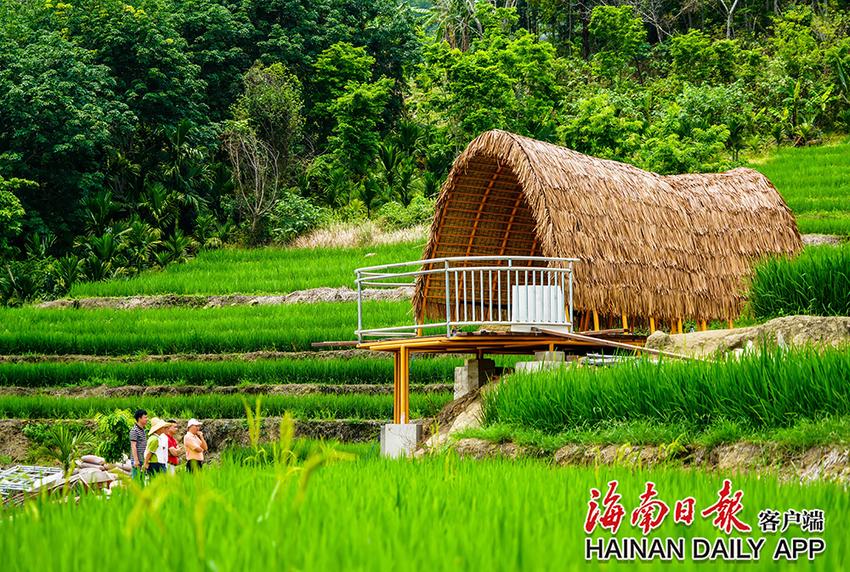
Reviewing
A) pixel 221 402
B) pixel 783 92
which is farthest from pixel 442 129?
pixel 221 402

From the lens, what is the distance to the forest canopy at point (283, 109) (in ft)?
85.0

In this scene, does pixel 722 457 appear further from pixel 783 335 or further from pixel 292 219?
pixel 292 219

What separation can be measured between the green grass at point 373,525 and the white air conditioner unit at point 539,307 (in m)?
5.75

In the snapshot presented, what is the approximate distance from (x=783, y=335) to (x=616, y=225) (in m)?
3.48

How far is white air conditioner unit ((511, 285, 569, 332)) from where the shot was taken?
34.9ft

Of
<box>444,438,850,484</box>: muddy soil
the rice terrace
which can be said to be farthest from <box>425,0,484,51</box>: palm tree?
<box>444,438,850,484</box>: muddy soil

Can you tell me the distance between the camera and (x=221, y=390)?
15.7 metres

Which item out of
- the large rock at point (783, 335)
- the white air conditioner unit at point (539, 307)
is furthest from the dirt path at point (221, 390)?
the large rock at point (783, 335)

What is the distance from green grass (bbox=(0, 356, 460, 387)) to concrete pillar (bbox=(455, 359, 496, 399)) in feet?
10.9

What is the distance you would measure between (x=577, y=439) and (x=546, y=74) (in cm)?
2320

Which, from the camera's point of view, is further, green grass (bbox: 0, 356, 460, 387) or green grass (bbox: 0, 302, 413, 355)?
green grass (bbox: 0, 302, 413, 355)

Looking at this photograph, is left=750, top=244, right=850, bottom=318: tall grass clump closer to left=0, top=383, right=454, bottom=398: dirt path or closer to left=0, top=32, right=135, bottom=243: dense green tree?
left=0, top=383, right=454, bottom=398: dirt path

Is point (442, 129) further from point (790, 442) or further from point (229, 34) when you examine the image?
point (790, 442)

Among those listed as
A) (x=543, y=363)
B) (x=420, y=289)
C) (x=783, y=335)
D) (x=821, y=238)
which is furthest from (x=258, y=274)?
(x=783, y=335)
